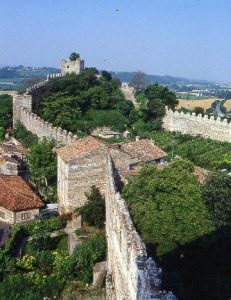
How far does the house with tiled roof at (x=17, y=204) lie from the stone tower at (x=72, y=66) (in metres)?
26.5

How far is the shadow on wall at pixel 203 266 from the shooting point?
1348 centimetres

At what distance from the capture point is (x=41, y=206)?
22.3m

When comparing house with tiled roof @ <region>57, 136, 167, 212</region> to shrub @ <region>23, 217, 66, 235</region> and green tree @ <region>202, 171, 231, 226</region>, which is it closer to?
shrub @ <region>23, 217, 66, 235</region>

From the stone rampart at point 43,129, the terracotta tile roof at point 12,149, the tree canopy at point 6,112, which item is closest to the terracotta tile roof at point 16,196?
the stone rampart at point 43,129

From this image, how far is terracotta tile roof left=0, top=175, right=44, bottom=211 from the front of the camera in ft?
72.0

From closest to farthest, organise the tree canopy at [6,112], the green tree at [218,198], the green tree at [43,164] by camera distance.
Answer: the green tree at [218,198]
the green tree at [43,164]
the tree canopy at [6,112]

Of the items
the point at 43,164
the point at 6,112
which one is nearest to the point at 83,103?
the point at 6,112

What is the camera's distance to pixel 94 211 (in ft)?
58.3

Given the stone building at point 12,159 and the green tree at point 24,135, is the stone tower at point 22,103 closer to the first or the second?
the green tree at point 24,135

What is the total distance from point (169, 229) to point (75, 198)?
219 inches

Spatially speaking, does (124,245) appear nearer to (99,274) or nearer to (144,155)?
(99,274)

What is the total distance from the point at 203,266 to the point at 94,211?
14.7 ft

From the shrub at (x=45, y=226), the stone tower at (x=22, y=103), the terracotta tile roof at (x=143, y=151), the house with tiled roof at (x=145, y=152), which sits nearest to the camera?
the shrub at (x=45, y=226)

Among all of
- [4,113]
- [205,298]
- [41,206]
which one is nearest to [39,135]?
[4,113]
